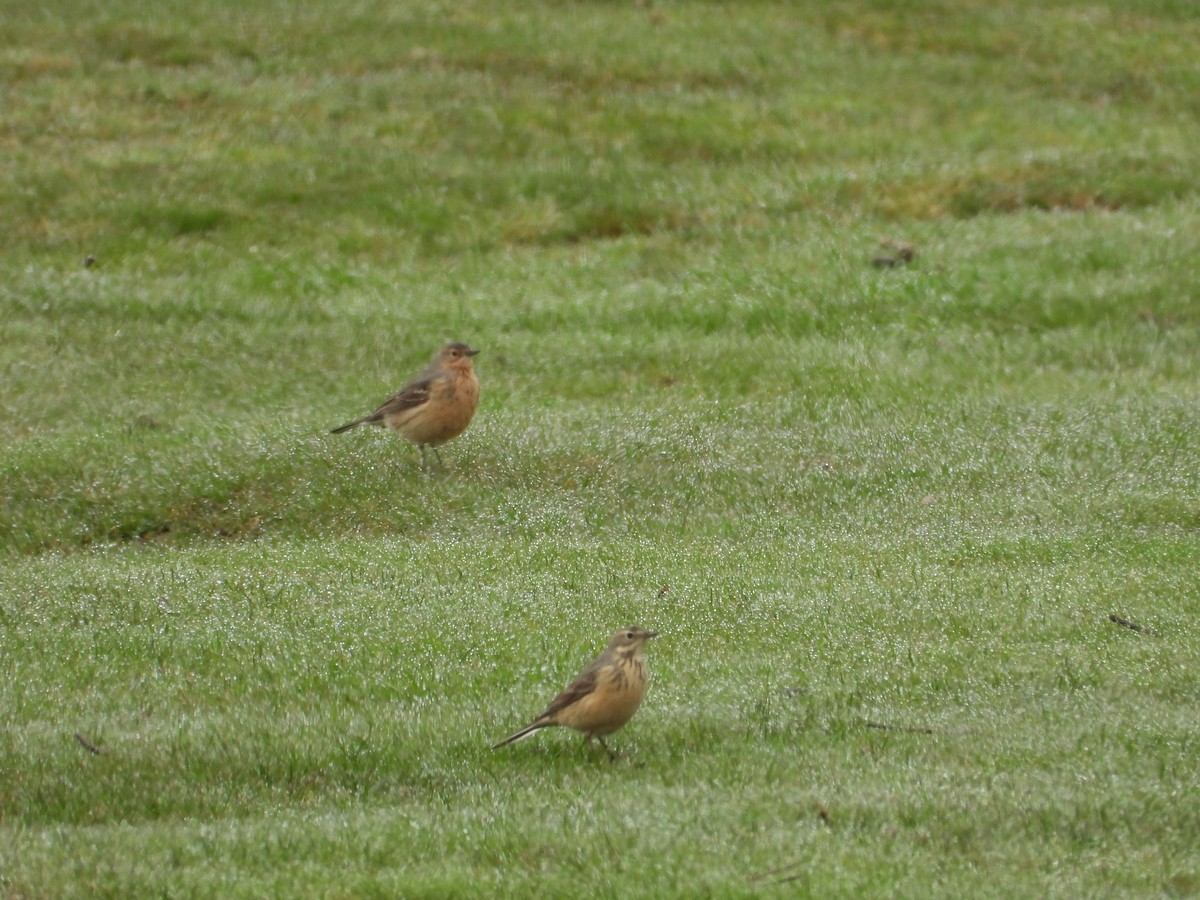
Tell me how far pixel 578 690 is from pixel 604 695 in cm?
16

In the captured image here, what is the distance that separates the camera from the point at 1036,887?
8.28m

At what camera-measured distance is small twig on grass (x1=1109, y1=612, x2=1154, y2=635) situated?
12794 mm

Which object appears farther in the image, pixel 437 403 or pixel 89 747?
pixel 437 403

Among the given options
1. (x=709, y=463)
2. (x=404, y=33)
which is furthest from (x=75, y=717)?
(x=404, y=33)

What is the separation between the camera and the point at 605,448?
61.3 ft

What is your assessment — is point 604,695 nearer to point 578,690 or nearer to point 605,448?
point 578,690

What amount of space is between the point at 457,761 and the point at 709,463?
27.7ft

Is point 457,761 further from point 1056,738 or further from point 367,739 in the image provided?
point 1056,738

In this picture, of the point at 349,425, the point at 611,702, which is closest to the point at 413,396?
the point at 349,425

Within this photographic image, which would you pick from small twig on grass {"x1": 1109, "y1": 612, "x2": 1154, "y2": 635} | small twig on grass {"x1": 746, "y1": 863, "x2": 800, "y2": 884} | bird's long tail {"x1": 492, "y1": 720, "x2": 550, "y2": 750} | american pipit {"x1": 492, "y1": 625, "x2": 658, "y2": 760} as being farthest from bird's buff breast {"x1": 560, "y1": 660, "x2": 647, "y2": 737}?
small twig on grass {"x1": 1109, "y1": 612, "x2": 1154, "y2": 635}

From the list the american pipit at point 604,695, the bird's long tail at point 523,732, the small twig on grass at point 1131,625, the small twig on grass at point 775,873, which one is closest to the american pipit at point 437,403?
the small twig on grass at point 1131,625

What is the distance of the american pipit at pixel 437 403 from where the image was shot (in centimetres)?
1761

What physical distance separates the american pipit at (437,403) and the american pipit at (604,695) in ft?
25.4

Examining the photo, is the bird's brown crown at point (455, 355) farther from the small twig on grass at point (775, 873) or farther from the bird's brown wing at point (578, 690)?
the small twig on grass at point (775, 873)
